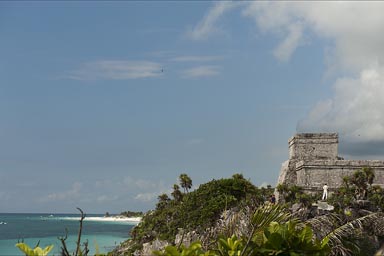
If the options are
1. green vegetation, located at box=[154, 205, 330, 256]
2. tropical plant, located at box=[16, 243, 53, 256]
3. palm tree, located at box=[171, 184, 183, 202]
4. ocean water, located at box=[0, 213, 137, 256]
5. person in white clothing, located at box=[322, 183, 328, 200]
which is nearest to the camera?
tropical plant, located at box=[16, 243, 53, 256]

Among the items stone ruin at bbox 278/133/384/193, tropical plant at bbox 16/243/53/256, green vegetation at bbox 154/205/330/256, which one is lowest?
tropical plant at bbox 16/243/53/256

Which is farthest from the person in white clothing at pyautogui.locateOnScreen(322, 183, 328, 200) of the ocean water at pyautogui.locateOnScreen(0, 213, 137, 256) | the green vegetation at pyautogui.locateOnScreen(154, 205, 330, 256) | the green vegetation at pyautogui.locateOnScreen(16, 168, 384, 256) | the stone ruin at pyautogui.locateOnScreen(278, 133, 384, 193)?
the green vegetation at pyautogui.locateOnScreen(154, 205, 330, 256)

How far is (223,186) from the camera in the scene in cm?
2858

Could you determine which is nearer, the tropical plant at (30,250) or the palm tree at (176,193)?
the tropical plant at (30,250)

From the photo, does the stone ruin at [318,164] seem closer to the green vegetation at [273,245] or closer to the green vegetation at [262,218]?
the green vegetation at [262,218]

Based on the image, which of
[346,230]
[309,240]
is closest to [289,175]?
[346,230]

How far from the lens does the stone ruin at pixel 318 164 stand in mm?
26406

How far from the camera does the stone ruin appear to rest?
1040 inches

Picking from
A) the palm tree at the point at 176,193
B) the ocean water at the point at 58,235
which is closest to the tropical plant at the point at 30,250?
the ocean water at the point at 58,235

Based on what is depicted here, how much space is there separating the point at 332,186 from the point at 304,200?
10.1 feet

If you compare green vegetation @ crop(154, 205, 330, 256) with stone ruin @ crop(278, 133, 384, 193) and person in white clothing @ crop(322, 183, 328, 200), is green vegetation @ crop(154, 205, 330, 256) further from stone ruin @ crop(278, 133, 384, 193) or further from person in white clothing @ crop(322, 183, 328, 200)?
stone ruin @ crop(278, 133, 384, 193)

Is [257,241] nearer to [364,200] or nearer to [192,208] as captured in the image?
[364,200]

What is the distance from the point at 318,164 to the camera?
26.6 metres

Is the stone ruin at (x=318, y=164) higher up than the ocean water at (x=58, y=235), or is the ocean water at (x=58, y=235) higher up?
the stone ruin at (x=318, y=164)
